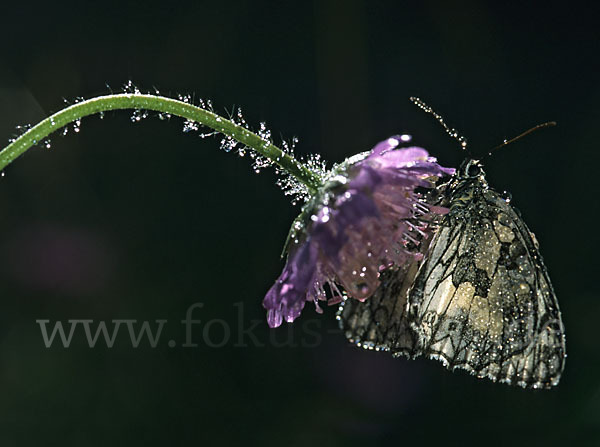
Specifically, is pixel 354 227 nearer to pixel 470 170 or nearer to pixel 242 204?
pixel 470 170

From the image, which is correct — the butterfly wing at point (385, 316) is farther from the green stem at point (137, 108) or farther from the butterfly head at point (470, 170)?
the green stem at point (137, 108)

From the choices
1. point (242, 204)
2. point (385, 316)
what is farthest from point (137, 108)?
point (242, 204)

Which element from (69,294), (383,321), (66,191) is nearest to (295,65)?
(66,191)

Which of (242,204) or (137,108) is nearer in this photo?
(137,108)

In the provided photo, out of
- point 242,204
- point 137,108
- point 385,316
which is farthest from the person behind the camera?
point 242,204

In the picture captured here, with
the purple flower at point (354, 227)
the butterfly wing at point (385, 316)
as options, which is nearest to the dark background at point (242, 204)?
the butterfly wing at point (385, 316)

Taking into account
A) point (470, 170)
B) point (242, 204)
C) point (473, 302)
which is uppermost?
point (242, 204)
